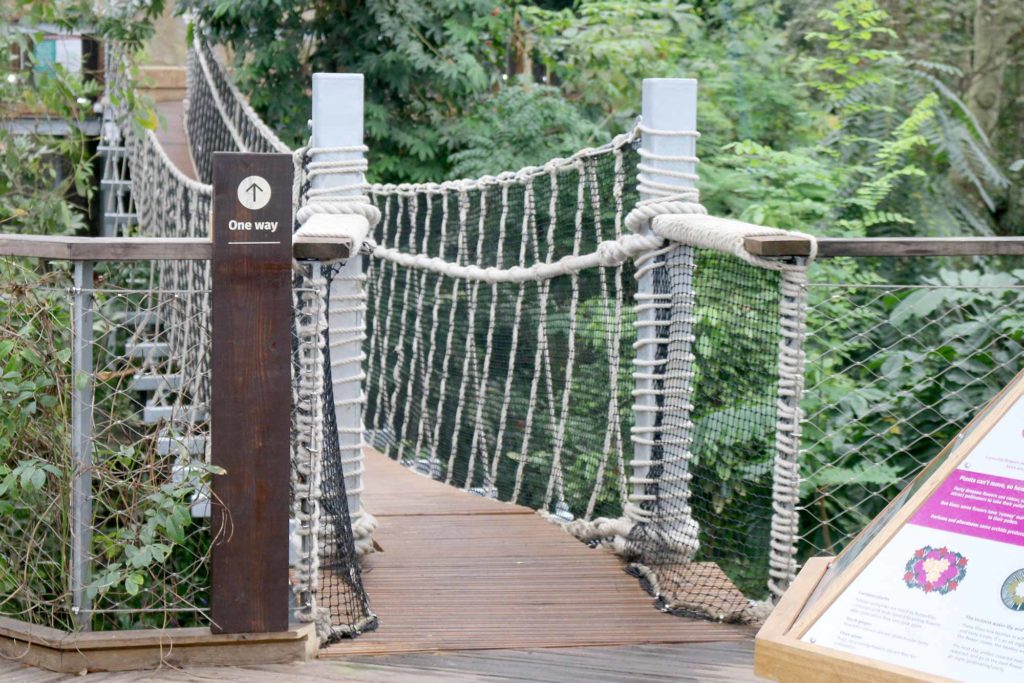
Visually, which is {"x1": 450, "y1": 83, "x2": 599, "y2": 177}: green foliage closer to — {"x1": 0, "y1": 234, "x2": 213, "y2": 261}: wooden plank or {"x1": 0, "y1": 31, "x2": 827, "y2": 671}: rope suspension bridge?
{"x1": 0, "y1": 31, "x2": 827, "y2": 671}: rope suspension bridge

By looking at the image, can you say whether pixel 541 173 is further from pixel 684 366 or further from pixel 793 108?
pixel 793 108

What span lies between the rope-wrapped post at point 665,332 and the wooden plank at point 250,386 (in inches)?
37.1

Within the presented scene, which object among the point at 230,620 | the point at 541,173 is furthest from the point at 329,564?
the point at 541,173

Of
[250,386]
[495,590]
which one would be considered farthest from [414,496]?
[250,386]

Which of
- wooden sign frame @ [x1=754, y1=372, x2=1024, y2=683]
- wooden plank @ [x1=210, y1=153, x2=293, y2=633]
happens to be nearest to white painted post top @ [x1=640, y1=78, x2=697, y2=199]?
wooden plank @ [x1=210, y1=153, x2=293, y2=633]

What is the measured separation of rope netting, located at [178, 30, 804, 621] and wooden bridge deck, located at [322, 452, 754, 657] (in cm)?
9

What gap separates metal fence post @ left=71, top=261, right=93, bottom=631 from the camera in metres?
2.31

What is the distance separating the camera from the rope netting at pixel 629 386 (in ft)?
9.36

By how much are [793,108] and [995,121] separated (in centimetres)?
129

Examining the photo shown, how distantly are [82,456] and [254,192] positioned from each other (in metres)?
0.58

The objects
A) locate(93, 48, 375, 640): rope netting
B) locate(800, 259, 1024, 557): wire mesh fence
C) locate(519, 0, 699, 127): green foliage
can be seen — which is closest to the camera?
locate(93, 48, 375, 640): rope netting

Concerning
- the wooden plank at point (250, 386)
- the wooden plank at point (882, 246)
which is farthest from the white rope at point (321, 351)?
the wooden plank at point (882, 246)

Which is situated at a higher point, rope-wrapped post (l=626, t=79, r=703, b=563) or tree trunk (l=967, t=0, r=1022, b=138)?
tree trunk (l=967, t=0, r=1022, b=138)

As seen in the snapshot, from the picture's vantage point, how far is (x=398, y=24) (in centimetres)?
709
